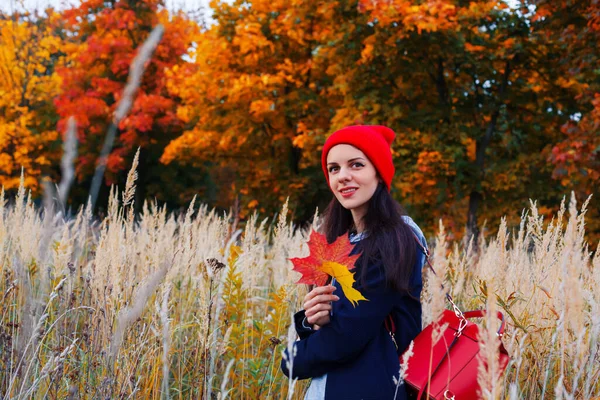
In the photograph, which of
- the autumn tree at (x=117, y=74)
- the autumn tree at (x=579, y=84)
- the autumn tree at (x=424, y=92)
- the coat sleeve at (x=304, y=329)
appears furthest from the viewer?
the autumn tree at (x=117, y=74)

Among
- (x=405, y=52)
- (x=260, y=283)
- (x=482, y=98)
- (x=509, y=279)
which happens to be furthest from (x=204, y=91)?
(x=509, y=279)

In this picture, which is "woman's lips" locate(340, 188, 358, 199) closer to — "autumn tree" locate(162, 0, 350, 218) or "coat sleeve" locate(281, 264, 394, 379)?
"coat sleeve" locate(281, 264, 394, 379)

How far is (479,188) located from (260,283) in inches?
240

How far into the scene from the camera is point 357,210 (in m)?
2.06

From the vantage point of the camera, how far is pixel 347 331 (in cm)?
158

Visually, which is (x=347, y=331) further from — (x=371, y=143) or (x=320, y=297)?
(x=371, y=143)

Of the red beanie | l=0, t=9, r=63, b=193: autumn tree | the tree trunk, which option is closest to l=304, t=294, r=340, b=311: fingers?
the red beanie

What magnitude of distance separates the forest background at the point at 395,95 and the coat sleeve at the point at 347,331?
4.58 meters

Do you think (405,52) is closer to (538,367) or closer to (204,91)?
(204,91)

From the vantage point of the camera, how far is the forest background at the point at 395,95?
7.88 m

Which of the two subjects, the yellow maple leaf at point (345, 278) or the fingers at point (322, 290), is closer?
the yellow maple leaf at point (345, 278)

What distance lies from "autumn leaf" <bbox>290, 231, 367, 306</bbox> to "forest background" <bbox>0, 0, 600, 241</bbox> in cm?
465

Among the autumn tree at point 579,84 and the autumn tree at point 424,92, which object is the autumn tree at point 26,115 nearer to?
the autumn tree at point 424,92

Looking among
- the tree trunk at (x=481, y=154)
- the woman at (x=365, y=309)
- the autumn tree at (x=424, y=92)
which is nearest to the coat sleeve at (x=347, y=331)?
the woman at (x=365, y=309)
